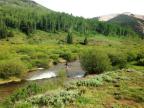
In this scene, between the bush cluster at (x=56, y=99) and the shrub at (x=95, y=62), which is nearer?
the bush cluster at (x=56, y=99)

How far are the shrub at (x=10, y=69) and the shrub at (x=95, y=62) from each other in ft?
63.3

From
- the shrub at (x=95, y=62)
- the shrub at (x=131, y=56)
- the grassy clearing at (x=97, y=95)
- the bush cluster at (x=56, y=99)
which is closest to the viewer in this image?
the bush cluster at (x=56, y=99)

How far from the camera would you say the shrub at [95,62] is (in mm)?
87312

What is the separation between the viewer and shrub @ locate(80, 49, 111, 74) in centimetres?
8731

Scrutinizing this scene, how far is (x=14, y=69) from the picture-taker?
290ft

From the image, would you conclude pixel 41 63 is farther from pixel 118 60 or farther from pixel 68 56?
pixel 118 60

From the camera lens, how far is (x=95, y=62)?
289 ft

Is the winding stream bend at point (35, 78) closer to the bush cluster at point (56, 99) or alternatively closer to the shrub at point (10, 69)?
the shrub at point (10, 69)

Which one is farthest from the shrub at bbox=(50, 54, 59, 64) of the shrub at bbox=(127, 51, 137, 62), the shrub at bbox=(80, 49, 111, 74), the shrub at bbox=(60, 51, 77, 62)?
the shrub at bbox=(80, 49, 111, 74)

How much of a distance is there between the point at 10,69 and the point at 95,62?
24.6 meters

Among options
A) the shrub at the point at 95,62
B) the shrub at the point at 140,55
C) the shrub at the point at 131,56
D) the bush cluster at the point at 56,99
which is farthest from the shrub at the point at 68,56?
the bush cluster at the point at 56,99

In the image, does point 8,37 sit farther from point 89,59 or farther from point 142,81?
point 142,81

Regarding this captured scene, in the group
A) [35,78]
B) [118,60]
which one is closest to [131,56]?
[118,60]

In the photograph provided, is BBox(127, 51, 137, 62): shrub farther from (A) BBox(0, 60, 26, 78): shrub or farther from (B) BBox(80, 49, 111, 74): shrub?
(A) BBox(0, 60, 26, 78): shrub
